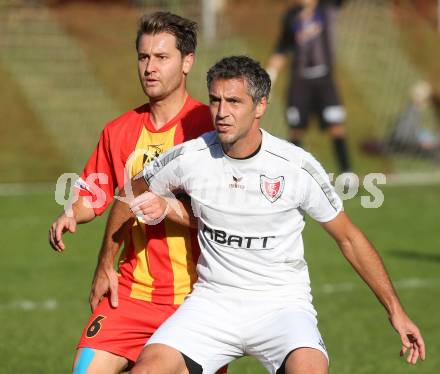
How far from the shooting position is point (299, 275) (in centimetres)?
542

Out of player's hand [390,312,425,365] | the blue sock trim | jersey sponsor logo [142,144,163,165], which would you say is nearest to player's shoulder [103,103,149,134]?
jersey sponsor logo [142,144,163,165]

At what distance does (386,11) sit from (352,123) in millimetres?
5526

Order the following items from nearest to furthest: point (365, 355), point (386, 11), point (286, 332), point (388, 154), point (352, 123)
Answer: point (286, 332)
point (365, 355)
point (388, 154)
point (352, 123)
point (386, 11)

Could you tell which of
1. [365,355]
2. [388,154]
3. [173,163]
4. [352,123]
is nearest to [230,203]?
[173,163]

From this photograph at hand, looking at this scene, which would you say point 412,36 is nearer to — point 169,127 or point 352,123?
point 352,123

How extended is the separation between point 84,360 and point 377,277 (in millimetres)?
1500

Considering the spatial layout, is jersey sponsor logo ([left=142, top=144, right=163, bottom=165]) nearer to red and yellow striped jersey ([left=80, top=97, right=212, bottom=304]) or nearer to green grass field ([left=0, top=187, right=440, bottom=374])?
red and yellow striped jersey ([left=80, top=97, right=212, bottom=304])

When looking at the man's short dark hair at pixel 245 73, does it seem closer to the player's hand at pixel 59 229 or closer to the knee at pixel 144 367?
the player's hand at pixel 59 229

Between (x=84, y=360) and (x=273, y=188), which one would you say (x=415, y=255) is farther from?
(x=84, y=360)

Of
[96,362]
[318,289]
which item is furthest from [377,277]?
[318,289]

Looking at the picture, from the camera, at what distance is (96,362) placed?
5.50 meters

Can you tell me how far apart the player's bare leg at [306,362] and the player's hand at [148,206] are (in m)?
0.95

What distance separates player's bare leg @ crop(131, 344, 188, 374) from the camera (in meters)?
4.99

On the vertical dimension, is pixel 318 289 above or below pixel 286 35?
below
